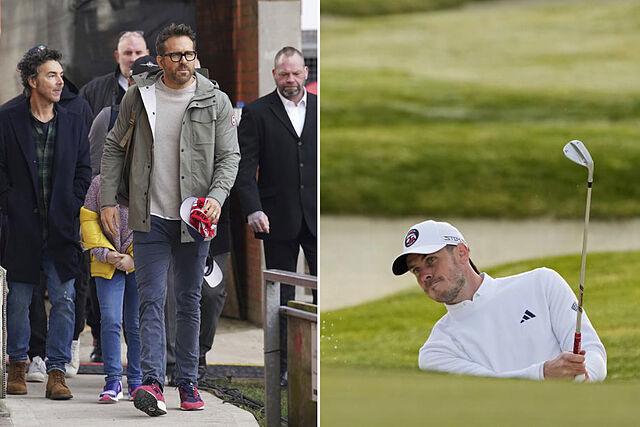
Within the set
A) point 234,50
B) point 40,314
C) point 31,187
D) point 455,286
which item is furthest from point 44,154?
point 455,286

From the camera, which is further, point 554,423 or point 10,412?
point 554,423

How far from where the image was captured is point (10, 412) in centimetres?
320

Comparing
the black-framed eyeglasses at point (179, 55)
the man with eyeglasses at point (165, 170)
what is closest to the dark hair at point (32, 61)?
the man with eyeglasses at point (165, 170)

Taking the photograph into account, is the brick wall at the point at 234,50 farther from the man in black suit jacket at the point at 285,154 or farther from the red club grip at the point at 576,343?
the red club grip at the point at 576,343

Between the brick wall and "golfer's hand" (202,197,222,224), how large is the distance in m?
0.36

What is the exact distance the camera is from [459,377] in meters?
3.29

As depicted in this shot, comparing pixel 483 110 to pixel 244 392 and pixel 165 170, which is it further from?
pixel 165 170

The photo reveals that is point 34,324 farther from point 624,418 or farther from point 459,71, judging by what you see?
point 459,71

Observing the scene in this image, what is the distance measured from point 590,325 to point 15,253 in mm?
1491

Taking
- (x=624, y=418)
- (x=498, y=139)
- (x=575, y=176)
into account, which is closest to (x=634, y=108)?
(x=498, y=139)

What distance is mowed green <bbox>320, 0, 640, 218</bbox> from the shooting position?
428 centimetres

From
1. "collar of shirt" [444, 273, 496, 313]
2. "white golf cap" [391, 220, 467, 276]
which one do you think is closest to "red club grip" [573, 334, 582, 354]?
"collar of shirt" [444, 273, 496, 313]

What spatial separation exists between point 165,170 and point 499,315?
92 cm

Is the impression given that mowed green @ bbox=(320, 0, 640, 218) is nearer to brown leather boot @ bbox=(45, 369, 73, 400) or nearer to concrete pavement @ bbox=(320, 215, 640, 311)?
concrete pavement @ bbox=(320, 215, 640, 311)
